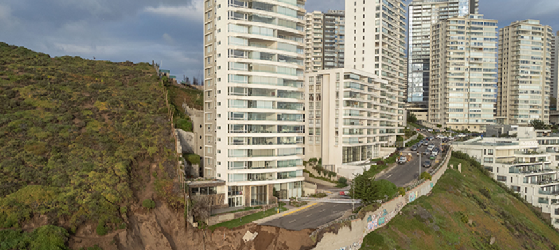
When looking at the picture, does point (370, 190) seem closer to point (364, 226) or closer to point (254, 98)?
point (364, 226)

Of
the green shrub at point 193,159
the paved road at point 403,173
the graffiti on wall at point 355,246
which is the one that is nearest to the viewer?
the graffiti on wall at point 355,246

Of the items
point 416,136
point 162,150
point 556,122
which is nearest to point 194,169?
point 162,150

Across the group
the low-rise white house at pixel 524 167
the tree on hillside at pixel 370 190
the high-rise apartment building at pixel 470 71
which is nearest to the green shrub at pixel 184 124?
the tree on hillside at pixel 370 190

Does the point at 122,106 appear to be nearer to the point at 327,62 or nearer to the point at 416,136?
the point at 416,136

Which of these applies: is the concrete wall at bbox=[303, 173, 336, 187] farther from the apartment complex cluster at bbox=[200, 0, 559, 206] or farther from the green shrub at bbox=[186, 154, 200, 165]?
the green shrub at bbox=[186, 154, 200, 165]

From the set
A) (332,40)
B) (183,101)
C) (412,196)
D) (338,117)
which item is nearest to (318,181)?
(338,117)

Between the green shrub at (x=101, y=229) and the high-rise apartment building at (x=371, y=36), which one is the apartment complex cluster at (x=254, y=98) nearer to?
the green shrub at (x=101, y=229)

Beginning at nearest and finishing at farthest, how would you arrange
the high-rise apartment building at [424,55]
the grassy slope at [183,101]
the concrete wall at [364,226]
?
the concrete wall at [364,226] < the grassy slope at [183,101] < the high-rise apartment building at [424,55]
